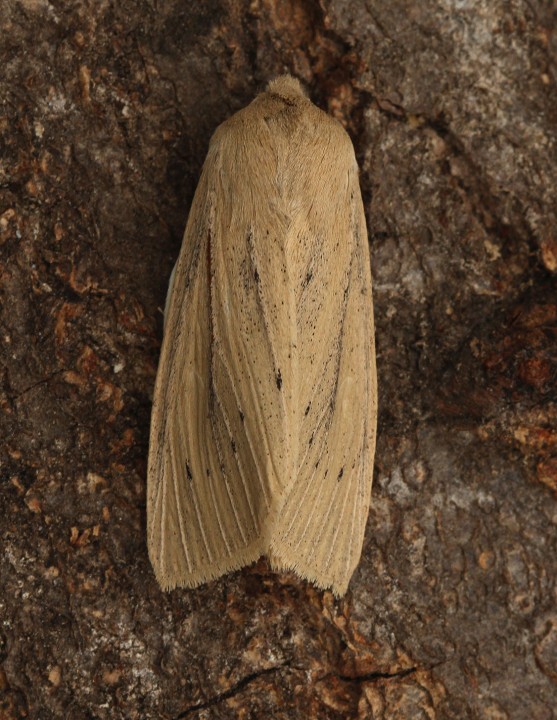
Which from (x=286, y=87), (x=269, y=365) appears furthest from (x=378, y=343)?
(x=286, y=87)

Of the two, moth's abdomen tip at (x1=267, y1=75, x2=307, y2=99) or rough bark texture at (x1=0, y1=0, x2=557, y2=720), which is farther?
moth's abdomen tip at (x1=267, y1=75, x2=307, y2=99)

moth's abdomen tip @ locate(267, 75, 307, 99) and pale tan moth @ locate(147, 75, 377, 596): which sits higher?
moth's abdomen tip @ locate(267, 75, 307, 99)

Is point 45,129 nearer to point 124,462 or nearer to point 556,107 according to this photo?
point 124,462

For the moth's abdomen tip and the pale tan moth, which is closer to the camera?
the pale tan moth

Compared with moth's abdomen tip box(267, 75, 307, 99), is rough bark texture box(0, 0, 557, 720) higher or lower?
lower

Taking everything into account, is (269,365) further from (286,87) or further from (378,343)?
(286,87)
